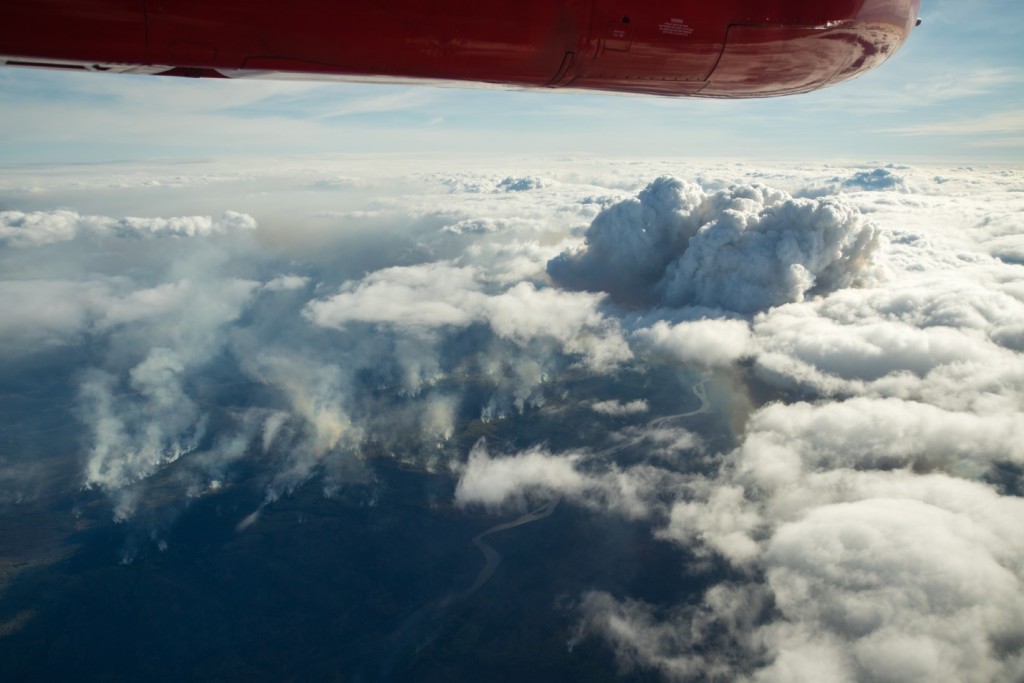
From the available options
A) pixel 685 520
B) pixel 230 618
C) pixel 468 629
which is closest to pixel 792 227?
pixel 685 520

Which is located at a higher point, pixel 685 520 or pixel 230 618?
pixel 685 520

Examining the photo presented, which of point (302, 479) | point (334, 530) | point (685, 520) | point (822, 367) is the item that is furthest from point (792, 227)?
point (302, 479)

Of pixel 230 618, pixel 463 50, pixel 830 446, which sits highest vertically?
pixel 463 50

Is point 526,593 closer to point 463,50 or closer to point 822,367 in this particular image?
point 822,367

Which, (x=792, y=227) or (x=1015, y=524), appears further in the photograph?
(x=792, y=227)

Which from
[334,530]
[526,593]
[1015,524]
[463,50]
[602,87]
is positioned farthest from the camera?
[334,530]

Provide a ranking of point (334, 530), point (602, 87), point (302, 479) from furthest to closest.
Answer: point (302, 479) → point (334, 530) → point (602, 87)
